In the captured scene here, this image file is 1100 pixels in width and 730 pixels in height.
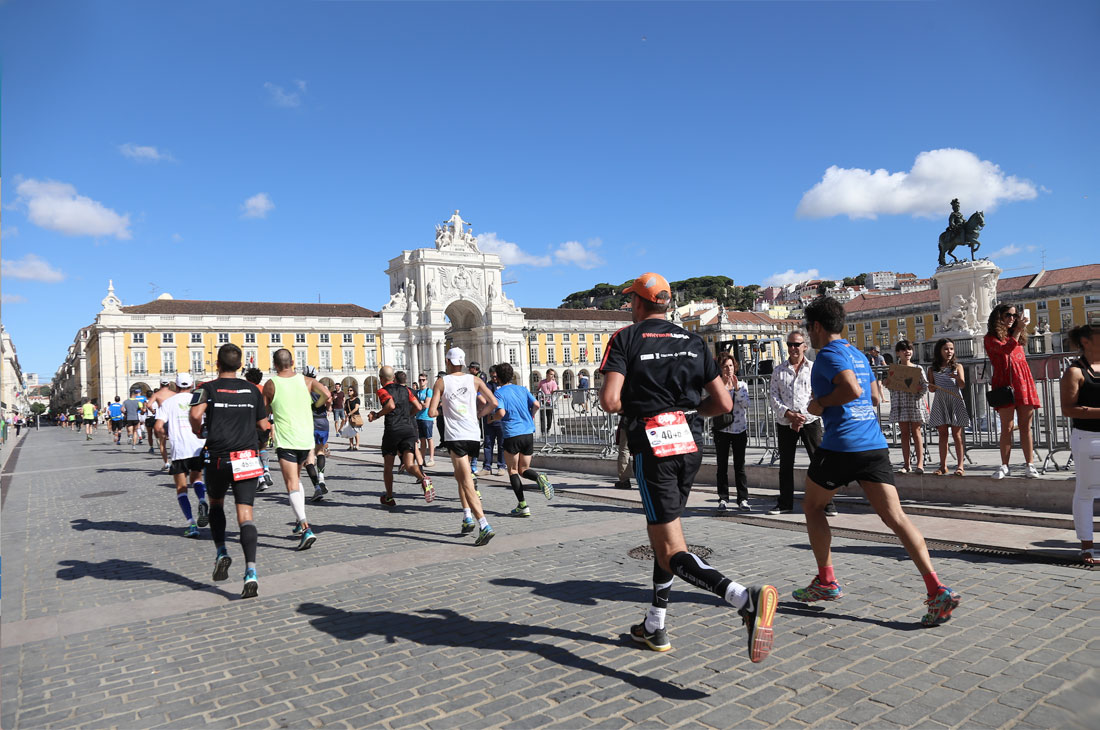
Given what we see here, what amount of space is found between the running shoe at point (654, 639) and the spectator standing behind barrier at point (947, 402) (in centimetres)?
580

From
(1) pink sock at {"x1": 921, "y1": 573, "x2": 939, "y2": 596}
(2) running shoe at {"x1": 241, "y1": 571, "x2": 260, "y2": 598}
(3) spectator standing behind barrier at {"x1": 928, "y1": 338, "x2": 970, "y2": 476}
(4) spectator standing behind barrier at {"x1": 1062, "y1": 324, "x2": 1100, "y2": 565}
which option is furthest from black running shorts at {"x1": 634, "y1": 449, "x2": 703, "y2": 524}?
(3) spectator standing behind barrier at {"x1": 928, "y1": 338, "x2": 970, "y2": 476}

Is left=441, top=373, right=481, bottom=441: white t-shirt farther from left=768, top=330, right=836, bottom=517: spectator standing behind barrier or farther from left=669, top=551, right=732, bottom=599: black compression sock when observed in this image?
left=669, top=551, right=732, bottom=599: black compression sock

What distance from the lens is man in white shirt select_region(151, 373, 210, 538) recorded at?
29.0 ft

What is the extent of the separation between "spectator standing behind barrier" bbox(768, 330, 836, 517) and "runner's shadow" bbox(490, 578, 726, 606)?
3.15 metres

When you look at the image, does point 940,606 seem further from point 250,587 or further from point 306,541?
point 306,541

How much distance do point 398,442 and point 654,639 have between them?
650cm

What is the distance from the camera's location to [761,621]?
11.6 ft

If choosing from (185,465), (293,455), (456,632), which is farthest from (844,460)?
(185,465)

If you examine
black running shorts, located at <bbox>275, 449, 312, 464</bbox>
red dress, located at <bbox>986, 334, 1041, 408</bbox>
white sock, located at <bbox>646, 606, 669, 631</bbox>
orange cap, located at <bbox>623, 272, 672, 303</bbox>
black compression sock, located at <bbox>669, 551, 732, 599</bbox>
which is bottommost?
white sock, located at <bbox>646, 606, 669, 631</bbox>

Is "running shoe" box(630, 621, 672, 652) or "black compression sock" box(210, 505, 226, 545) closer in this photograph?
"running shoe" box(630, 621, 672, 652)

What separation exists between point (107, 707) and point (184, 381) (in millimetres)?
7091

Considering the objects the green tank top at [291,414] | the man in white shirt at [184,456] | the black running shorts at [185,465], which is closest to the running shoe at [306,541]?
the green tank top at [291,414]

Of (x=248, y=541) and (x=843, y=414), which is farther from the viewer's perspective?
(x=248, y=541)

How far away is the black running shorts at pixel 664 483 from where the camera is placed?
391 cm
